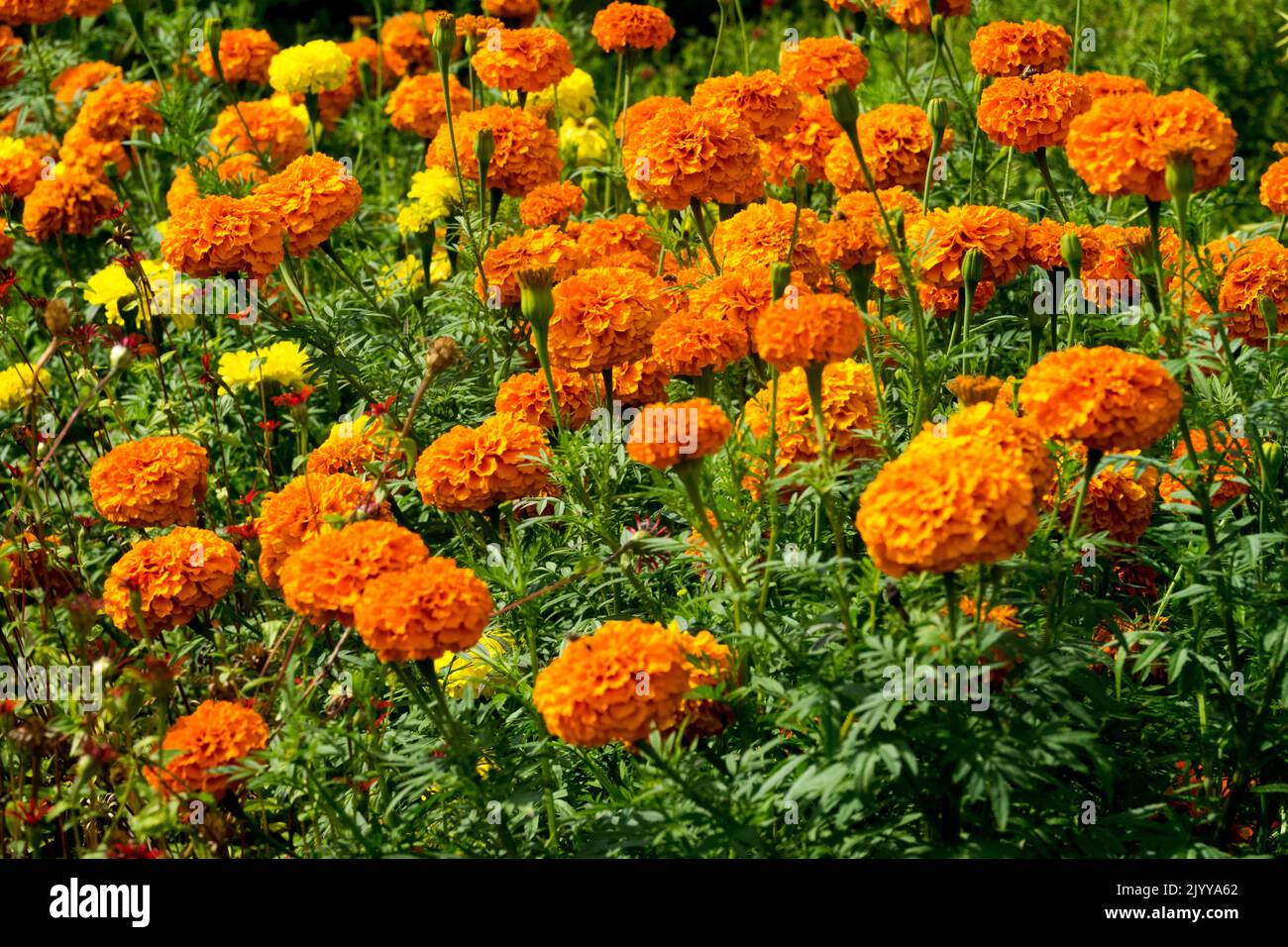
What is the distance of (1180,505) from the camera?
2328 millimetres

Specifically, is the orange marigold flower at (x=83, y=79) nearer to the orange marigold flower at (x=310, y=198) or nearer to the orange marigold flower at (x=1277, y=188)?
the orange marigold flower at (x=310, y=198)

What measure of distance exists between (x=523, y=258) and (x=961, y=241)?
917 mm

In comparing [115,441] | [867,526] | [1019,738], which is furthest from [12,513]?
[1019,738]

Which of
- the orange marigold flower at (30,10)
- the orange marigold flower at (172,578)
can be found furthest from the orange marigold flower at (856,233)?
the orange marigold flower at (30,10)

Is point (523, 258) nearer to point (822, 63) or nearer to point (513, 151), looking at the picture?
point (513, 151)

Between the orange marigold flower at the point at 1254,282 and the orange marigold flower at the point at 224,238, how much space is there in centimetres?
192

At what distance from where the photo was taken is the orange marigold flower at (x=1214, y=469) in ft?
7.66

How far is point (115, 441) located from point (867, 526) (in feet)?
8.46

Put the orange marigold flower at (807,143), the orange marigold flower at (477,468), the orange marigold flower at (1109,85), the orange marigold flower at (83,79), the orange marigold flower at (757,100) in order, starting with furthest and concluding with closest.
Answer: the orange marigold flower at (83,79), the orange marigold flower at (807,143), the orange marigold flower at (1109,85), the orange marigold flower at (757,100), the orange marigold flower at (477,468)

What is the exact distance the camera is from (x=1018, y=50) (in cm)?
353

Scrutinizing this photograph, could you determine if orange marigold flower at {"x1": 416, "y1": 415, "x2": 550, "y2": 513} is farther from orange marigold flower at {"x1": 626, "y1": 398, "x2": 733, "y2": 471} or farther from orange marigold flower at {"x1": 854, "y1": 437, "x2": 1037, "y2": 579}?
orange marigold flower at {"x1": 854, "y1": 437, "x2": 1037, "y2": 579}

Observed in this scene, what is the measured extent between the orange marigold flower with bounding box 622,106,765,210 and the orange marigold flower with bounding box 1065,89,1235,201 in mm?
888

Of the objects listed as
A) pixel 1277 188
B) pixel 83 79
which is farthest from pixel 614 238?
pixel 83 79
